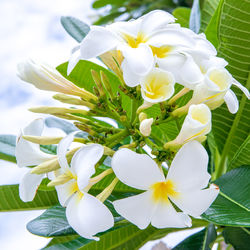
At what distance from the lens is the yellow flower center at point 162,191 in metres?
0.47

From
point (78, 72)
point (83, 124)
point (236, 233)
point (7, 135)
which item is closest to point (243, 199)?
point (236, 233)

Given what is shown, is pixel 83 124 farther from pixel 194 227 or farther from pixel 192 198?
pixel 194 227

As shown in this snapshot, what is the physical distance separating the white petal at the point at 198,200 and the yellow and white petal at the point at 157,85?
0.40ft

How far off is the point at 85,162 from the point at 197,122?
140mm

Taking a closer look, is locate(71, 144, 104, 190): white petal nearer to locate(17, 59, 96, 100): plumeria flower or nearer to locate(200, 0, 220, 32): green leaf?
locate(17, 59, 96, 100): plumeria flower

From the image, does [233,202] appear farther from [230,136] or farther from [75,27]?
[75,27]

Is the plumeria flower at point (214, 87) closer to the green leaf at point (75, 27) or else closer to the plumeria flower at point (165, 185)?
the plumeria flower at point (165, 185)

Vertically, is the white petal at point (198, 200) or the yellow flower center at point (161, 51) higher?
the yellow flower center at point (161, 51)

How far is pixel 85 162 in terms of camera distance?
446mm

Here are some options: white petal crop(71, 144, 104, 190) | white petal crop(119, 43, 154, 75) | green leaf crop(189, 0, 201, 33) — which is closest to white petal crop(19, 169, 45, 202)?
white petal crop(71, 144, 104, 190)

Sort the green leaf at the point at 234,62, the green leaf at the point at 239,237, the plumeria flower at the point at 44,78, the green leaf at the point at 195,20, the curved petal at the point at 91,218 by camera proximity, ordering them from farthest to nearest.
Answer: the green leaf at the point at 195,20 < the green leaf at the point at 239,237 < the green leaf at the point at 234,62 < the plumeria flower at the point at 44,78 < the curved petal at the point at 91,218

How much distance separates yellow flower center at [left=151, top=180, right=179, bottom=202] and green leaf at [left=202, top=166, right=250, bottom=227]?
133mm

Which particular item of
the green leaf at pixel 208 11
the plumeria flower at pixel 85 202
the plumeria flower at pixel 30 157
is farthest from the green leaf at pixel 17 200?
the green leaf at pixel 208 11

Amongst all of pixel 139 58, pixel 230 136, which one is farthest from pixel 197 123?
pixel 230 136
